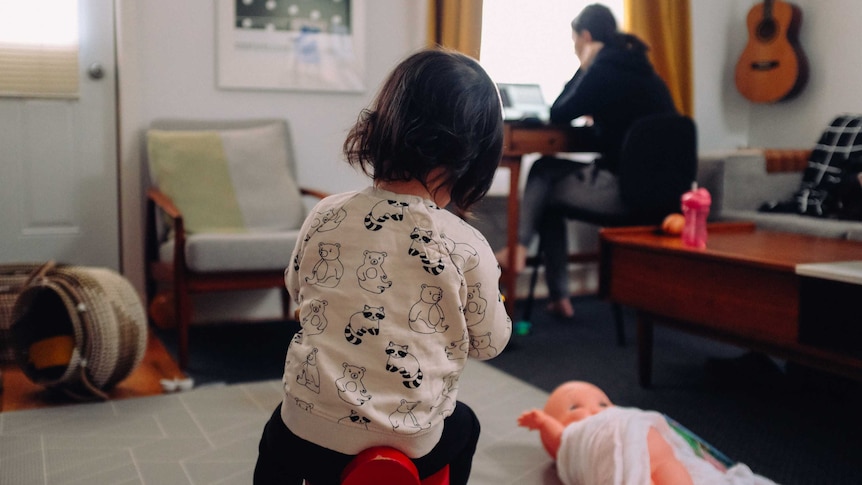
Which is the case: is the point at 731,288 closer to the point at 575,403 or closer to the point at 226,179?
the point at 575,403

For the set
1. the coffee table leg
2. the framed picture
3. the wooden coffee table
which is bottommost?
the coffee table leg

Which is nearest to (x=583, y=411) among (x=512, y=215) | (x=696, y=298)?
(x=696, y=298)

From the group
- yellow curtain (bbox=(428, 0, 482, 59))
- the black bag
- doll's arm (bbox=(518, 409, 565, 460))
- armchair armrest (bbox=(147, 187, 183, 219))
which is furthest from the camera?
yellow curtain (bbox=(428, 0, 482, 59))

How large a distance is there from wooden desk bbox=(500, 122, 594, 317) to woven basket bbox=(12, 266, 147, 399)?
1.28 meters

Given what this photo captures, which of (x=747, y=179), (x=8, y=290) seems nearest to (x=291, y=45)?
(x=8, y=290)

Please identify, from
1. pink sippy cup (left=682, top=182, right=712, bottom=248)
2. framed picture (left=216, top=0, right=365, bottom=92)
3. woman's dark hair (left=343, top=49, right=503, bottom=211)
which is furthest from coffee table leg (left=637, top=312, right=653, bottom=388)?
framed picture (left=216, top=0, right=365, bottom=92)

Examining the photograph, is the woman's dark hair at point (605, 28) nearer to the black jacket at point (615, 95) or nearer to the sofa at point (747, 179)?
the black jacket at point (615, 95)

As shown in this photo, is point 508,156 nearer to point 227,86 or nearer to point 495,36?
point 495,36

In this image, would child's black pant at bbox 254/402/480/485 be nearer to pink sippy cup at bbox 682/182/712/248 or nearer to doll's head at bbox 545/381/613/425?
doll's head at bbox 545/381/613/425

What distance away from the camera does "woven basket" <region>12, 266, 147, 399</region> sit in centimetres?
204

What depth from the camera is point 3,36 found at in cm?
282

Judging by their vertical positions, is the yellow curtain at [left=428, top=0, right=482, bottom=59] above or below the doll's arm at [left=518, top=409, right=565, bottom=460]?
above

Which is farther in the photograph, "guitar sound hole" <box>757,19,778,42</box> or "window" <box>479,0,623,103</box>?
"guitar sound hole" <box>757,19,778,42</box>

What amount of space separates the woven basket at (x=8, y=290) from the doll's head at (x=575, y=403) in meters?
1.65
